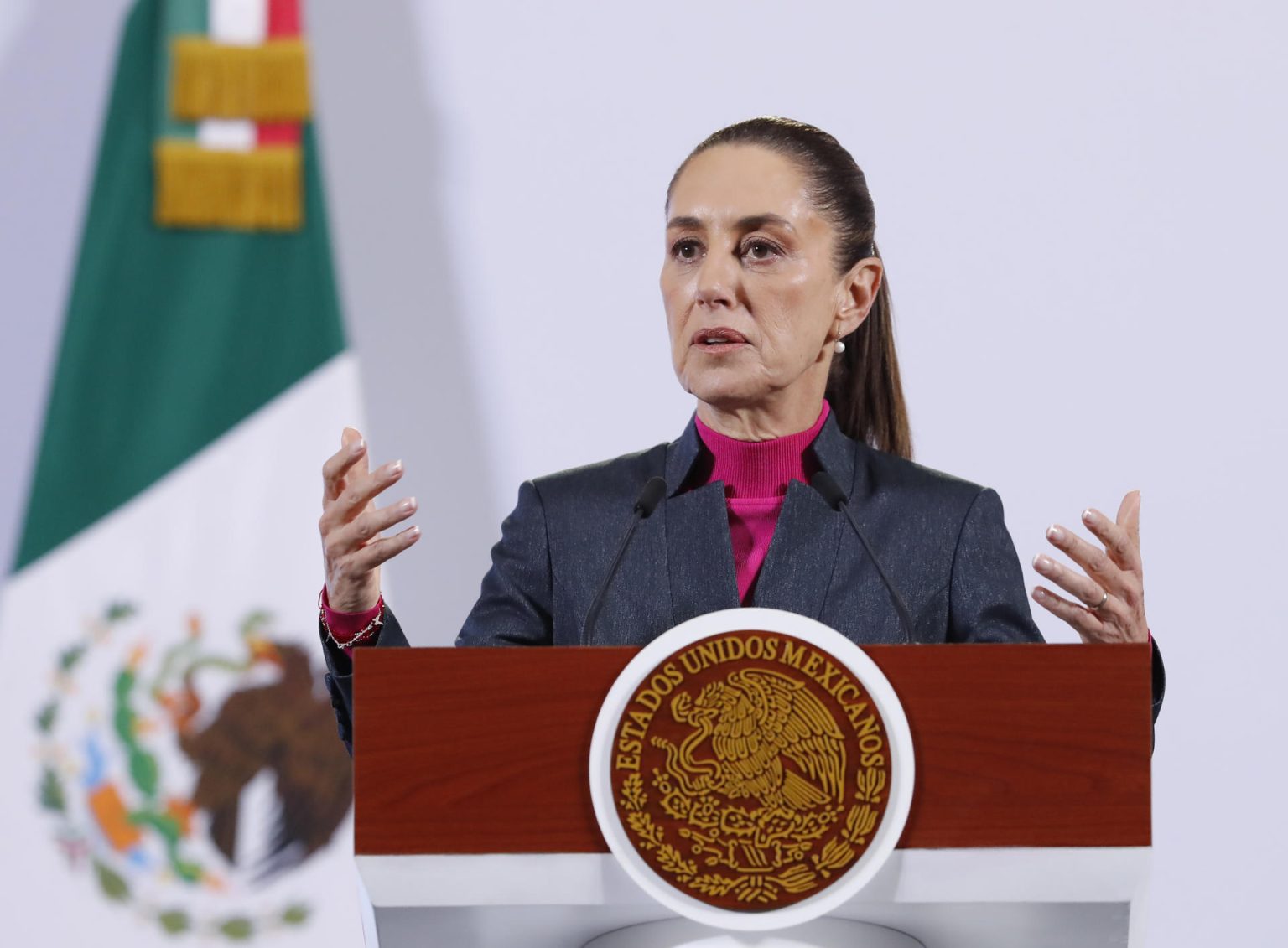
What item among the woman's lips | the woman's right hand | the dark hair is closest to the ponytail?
the dark hair

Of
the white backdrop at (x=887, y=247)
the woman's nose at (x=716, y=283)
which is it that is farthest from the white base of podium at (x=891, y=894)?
the white backdrop at (x=887, y=247)

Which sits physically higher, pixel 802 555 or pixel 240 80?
pixel 240 80

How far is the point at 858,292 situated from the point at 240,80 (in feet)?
4.86

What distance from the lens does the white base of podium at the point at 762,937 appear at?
1117 millimetres

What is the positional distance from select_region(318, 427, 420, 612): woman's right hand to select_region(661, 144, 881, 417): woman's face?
1.46ft

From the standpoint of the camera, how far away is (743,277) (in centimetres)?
174

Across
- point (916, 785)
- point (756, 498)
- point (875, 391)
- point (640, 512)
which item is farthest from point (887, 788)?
point (875, 391)

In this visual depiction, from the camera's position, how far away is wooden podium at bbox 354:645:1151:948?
110cm

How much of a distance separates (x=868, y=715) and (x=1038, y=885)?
0.58 ft

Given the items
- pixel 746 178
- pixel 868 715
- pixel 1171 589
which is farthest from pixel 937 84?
pixel 868 715

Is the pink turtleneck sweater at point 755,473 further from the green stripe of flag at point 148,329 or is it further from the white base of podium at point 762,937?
the green stripe of flag at point 148,329

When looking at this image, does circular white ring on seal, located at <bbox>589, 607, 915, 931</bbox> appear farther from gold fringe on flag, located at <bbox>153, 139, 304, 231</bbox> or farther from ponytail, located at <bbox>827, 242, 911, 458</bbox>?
gold fringe on flag, located at <bbox>153, 139, 304, 231</bbox>

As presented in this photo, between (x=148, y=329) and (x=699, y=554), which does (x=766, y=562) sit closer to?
(x=699, y=554)

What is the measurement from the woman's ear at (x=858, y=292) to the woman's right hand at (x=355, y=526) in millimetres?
689
